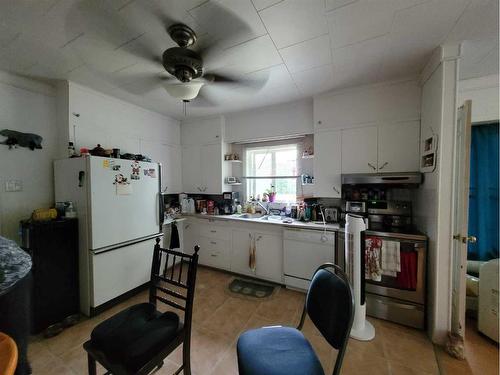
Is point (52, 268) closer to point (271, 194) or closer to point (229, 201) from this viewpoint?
point (229, 201)

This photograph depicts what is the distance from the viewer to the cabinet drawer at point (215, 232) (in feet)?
9.92

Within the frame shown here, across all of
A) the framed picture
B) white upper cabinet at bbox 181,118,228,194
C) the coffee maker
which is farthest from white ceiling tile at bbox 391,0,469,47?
the coffee maker

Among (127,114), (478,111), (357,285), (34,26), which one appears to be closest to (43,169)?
(127,114)

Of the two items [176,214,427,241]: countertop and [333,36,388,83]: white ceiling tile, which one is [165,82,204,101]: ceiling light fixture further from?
[176,214,427,241]: countertop

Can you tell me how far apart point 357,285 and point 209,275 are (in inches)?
77.3

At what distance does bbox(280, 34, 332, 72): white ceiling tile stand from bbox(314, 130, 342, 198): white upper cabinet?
861 mm

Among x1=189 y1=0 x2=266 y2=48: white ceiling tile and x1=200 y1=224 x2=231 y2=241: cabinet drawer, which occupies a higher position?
x1=189 y1=0 x2=266 y2=48: white ceiling tile

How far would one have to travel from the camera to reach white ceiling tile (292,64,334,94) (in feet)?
6.64

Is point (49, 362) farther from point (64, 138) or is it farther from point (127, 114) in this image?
point (127, 114)

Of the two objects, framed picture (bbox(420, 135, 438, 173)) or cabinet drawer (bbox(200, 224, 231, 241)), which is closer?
framed picture (bbox(420, 135, 438, 173))

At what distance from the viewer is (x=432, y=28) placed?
1.45 meters

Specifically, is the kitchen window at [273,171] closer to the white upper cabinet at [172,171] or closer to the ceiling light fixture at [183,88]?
the white upper cabinet at [172,171]

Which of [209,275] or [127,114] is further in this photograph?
[209,275]

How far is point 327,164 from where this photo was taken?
100 inches
